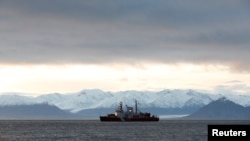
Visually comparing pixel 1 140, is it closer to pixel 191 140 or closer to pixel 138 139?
pixel 138 139

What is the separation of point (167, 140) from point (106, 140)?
1881 cm

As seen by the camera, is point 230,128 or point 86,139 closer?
point 230,128

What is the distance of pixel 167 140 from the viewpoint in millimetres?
170125

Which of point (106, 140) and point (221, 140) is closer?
point (221, 140)

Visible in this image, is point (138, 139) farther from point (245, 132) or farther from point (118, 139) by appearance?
point (245, 132)

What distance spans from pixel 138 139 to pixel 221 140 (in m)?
135

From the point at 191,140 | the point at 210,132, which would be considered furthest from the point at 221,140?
the point at 191,140

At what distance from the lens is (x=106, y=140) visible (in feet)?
555

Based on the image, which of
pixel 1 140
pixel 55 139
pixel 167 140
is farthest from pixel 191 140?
pixel 1 140

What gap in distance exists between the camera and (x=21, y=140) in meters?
171

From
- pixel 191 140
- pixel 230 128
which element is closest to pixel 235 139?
pixel 230 128

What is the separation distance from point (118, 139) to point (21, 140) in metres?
30.2

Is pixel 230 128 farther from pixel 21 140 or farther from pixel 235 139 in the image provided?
pixel 21 140

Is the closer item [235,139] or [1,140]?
[235,139]
